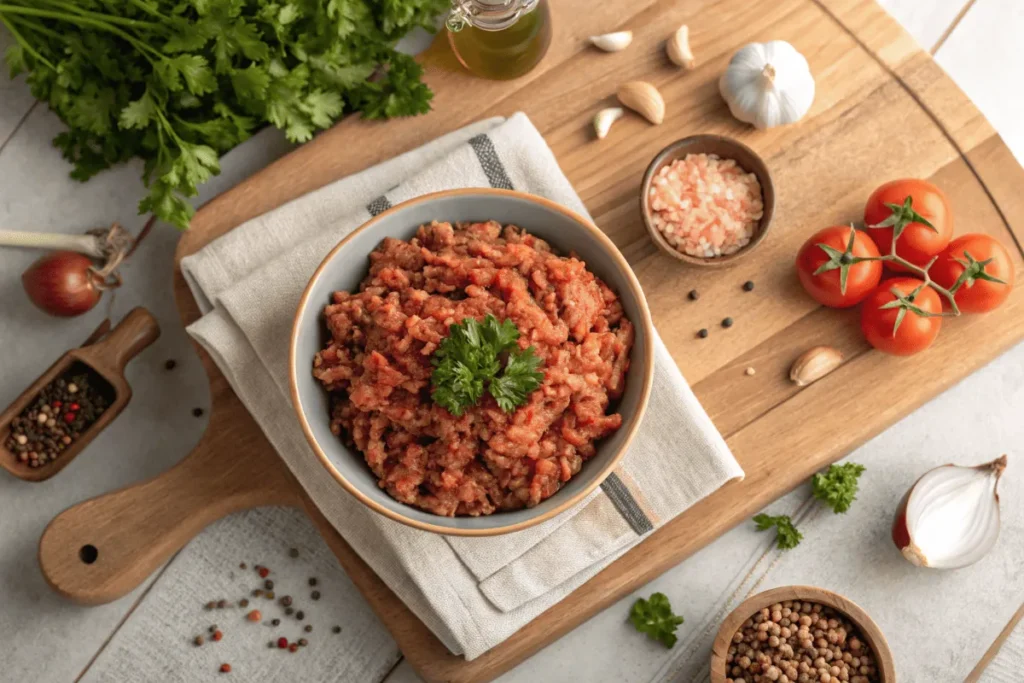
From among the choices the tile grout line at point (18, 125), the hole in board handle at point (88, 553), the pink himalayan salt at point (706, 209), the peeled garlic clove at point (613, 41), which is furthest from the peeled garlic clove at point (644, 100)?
the hole in board handle at point (88, 553)

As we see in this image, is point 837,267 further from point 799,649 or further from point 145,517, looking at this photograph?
point 145,517

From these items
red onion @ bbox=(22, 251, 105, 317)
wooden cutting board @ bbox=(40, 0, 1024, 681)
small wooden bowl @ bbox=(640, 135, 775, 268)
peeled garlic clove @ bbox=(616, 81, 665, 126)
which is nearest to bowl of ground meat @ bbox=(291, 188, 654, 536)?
small wooden bowl @ bbox=(640, 135, 775, 268)

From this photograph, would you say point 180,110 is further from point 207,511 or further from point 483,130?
point 207,511

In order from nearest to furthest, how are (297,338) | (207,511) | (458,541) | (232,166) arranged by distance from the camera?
(297,338) < (458,541) < (207,511) < (232,166)

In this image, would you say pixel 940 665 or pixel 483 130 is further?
pixel 940 665

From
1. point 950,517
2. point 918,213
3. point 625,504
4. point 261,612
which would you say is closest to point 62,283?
point 261,612

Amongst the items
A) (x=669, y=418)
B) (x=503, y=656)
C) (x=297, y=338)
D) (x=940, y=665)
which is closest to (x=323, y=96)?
(x=297, y=338)
